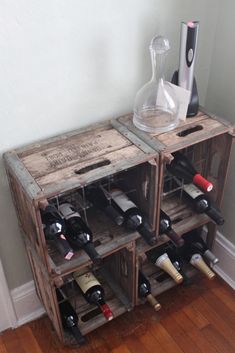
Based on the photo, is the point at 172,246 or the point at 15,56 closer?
the point at 15,56

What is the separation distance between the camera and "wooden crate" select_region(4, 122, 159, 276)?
3.51 ft

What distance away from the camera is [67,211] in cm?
120

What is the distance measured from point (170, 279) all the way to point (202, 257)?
16cm

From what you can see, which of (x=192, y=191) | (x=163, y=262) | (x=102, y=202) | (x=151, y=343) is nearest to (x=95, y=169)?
(x=102, y=202)

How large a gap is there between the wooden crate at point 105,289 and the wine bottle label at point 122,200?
15 cm

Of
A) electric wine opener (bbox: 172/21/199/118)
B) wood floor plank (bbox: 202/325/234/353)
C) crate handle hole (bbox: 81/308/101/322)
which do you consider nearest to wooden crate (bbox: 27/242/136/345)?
crate handle hole (bbox: 81/308/101/322)

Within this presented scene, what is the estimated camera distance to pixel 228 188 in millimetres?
1557

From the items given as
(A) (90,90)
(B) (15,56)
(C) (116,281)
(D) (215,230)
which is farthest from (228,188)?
(B) (15,56)

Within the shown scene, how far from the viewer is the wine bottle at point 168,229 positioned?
4.41 ft

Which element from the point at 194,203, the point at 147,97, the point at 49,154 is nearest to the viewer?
the point at 49,154

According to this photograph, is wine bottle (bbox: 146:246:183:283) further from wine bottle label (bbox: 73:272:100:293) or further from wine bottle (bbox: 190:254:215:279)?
wine bottle label (bbox: 73:272:100:293)

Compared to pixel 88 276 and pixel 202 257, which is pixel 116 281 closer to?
pixel 88 276

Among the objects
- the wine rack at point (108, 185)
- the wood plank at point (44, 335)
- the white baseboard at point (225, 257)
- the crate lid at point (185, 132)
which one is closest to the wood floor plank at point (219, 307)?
the white baseboard at point (225, 257)

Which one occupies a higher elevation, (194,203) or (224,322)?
(194,203)
